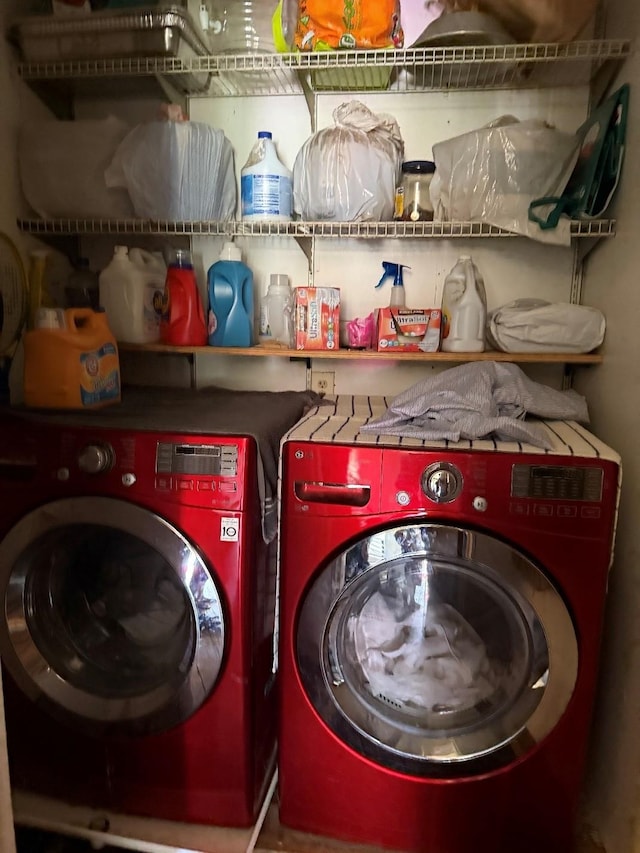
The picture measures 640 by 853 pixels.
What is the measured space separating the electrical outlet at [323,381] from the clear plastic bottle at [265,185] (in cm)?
51

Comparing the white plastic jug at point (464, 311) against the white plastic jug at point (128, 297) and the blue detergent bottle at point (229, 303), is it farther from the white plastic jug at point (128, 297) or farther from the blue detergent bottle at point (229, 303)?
the white plastic jug at point (128, 297)

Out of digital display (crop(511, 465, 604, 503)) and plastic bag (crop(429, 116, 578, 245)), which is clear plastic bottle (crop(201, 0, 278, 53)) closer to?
plastic bag (crop(429, 116, 578, 245))

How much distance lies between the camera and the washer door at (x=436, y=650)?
3.90 ft

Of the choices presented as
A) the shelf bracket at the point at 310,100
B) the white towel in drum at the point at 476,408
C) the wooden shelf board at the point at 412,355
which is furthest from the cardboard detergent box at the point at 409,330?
the shelf bracket at the point at 310,100

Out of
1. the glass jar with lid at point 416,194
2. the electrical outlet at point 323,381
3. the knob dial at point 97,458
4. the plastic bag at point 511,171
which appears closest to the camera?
the knob dial at point 97,458

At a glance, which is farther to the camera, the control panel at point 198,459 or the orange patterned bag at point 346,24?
the orange patterned bag at point 346,24

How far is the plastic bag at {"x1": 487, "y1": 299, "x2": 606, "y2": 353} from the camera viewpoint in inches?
60.6

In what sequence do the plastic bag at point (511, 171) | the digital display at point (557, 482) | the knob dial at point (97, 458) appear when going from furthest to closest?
the plastic bag at point (511, 171), the knob dial at point (97, 458), the digital display at point (557, 482)

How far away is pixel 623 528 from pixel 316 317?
38.4 inches

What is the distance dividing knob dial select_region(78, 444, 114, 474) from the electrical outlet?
0.83m

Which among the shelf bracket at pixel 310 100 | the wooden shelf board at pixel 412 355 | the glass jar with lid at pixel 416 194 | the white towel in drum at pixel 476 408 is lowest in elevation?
the white towel in drum at pixel 476 408

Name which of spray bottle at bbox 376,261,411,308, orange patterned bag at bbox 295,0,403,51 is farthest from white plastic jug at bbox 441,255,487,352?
orange patterned bag at bbox 295,0,403,51

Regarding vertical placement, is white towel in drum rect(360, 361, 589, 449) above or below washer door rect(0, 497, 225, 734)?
above

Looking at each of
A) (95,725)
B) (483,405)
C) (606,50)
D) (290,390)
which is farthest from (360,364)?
(95,725)
